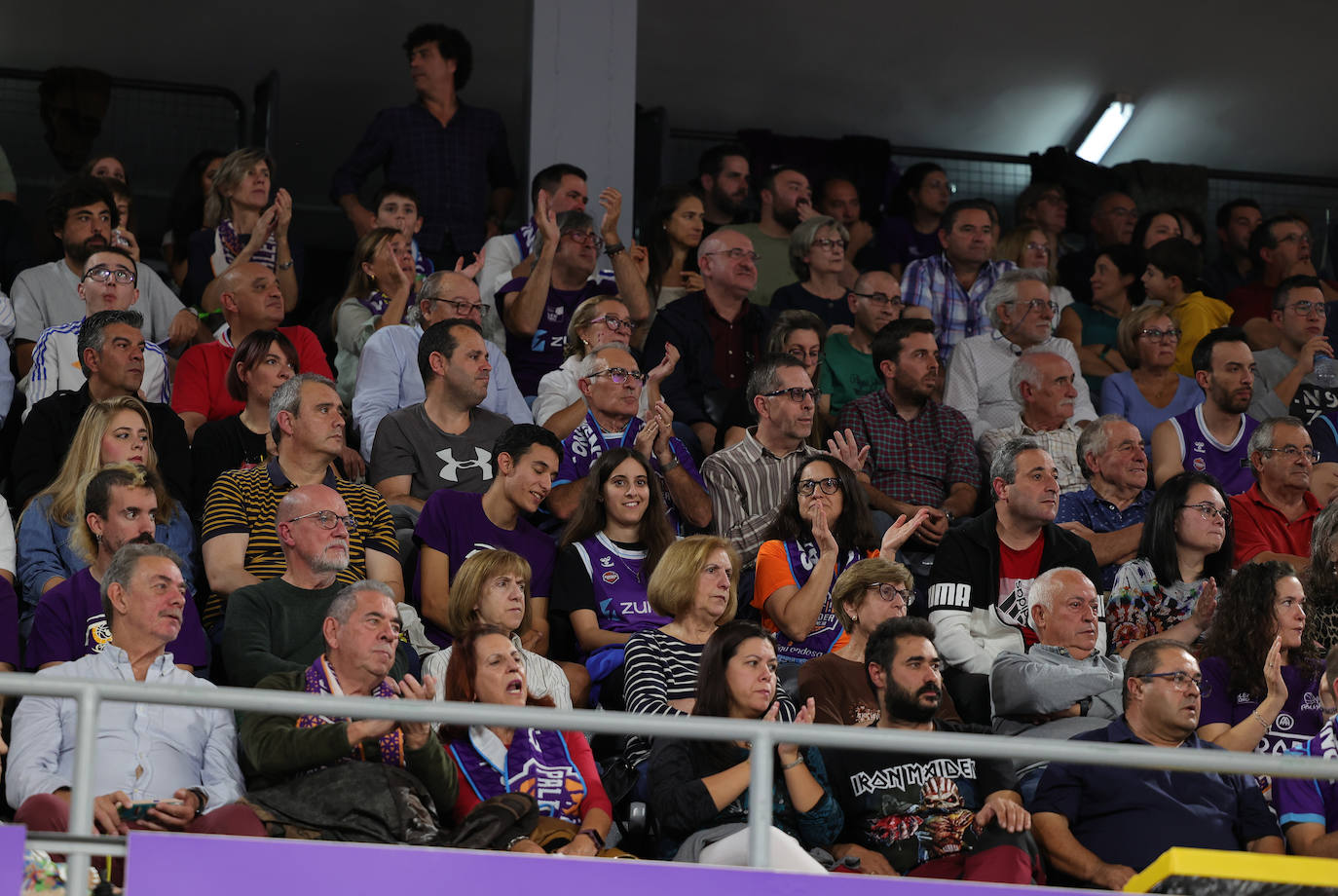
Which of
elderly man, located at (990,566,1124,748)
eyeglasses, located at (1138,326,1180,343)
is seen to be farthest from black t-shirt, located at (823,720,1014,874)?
eyeglasses, located at (1138,326,1180,343)

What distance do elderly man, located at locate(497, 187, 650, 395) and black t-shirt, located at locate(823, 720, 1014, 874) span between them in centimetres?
276

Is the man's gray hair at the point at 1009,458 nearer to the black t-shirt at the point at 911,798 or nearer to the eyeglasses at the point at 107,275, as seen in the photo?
the black t-shirt at the point at 911,798

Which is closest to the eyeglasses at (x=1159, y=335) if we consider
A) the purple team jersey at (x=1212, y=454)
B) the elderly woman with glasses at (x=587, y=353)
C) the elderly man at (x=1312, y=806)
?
the purple team jersey at (x=1212, y=454)

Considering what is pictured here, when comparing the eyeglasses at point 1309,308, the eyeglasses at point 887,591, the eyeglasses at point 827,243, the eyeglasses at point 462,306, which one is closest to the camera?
the eyeglasses at point 887,591

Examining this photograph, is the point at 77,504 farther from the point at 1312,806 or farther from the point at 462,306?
the point at 1312,806

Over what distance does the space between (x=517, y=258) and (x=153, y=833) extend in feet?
14.2

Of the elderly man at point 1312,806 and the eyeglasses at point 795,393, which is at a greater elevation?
the eyeglasses at point 795,393

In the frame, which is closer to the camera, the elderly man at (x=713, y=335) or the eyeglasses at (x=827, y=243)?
the elderly man at (x=713, y=335)

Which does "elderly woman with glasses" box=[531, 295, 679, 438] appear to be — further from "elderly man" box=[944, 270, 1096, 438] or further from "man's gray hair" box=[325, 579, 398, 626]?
"man's gray hair" box=[325, 579, 398, 626]

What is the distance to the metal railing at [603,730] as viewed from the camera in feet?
10.5

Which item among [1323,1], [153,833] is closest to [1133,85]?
[1323,1]

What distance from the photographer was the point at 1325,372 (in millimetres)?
7273

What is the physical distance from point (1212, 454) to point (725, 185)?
2.61 meters

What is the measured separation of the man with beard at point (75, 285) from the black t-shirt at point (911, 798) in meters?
3.11
